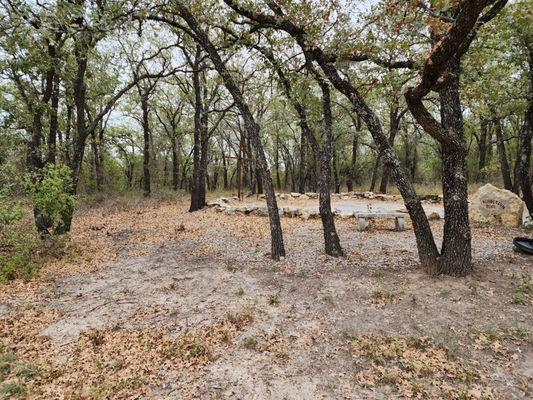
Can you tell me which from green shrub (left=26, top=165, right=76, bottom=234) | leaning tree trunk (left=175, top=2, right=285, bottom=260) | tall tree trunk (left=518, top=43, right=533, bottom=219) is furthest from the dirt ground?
tall tree trunk (left=518, top=43, right=533, bottom=219)

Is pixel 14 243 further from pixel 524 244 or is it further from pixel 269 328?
pixel 524 244

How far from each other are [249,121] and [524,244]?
603cm

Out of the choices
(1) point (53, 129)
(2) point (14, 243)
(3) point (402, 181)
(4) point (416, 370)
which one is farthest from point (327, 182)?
(1) point (53, 129)

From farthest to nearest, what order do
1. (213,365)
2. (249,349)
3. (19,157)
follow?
(19,157)
(249,349)
(213,365)

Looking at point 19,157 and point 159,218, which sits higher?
point 19,157

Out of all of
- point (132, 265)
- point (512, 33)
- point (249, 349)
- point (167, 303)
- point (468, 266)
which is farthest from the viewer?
point (512, 33)

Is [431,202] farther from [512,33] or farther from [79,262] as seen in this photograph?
[79,262]

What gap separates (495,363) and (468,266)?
2.17 meters

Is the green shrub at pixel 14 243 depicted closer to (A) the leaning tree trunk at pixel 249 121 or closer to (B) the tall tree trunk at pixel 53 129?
(B) the tall tree trunk at pixel 53 129

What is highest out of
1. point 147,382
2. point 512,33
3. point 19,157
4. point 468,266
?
point 512,33

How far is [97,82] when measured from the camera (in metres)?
11.9

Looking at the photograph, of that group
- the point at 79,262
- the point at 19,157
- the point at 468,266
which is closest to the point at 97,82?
the point at 19,157

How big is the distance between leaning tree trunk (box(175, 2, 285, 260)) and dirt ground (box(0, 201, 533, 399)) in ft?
1.85

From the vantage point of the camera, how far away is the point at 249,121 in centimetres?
623
